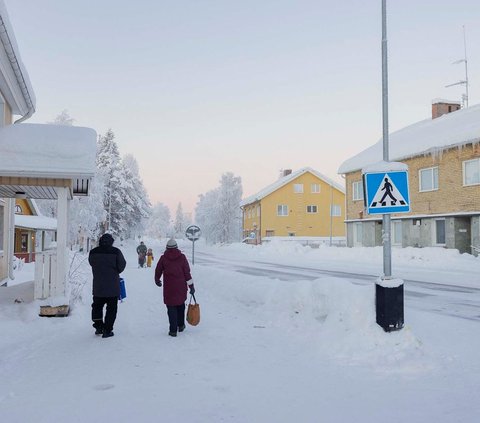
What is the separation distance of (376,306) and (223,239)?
2778 inches

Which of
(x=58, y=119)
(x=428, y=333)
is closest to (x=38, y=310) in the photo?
(x=428, y=333)

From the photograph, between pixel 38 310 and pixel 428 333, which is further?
pixel 38 310

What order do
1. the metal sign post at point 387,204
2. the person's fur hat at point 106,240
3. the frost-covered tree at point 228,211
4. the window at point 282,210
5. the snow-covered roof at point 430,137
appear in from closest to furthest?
the metal sign post at point 387,204
the person's fur hat at point 106,240
the snow-covered roof at point 430,137
the window at point 282,210
the frost-covered tree at point 228,211

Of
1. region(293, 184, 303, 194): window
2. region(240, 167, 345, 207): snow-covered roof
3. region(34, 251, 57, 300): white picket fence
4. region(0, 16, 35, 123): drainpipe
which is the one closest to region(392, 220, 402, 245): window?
region(0, 16, 35, 123): drainpipe

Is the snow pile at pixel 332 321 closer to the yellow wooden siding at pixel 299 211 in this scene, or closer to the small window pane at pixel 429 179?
the small window pane at pixel 429 179

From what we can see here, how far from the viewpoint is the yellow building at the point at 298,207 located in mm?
55531

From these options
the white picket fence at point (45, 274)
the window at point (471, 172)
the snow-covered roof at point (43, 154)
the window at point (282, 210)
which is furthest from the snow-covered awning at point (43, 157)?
the window at point (282, 210)

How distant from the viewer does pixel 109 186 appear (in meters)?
57.2

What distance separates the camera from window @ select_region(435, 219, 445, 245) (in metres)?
26.5

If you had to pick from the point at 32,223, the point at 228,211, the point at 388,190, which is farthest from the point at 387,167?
the point at 228,211

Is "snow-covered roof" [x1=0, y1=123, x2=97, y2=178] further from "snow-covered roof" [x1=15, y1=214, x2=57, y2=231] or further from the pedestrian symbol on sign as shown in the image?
"snow-covered roof" [x1=15, y1=214, x2=57, y2=231]

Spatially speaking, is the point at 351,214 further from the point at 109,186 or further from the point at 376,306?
the point at 109,186

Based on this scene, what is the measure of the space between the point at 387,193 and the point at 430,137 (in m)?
22.9

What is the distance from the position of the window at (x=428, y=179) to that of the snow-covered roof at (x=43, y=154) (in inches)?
877
